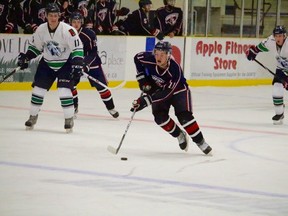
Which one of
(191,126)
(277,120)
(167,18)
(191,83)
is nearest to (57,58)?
(191,126)

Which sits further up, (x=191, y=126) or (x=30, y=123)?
(x=191, y=126)

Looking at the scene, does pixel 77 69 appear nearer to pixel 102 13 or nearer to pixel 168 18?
pixel 102 13

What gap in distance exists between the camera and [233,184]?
6.33m

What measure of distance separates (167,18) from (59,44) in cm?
581

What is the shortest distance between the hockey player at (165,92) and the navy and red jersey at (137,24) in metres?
6.51

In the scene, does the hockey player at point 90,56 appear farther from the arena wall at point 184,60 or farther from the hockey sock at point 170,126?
the arena wall at point 184,60

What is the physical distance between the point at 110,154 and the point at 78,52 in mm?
1519

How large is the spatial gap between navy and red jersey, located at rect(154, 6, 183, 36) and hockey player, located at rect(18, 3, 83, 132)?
5.65 meters

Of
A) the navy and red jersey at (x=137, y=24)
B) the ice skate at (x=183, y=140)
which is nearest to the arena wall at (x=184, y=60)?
the navy and red jersey at (x=137, y=24)

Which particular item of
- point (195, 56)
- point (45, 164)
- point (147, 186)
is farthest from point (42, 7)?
point (147, 186)

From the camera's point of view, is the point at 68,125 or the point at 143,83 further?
the point at 68,125

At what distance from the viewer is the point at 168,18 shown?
14406mm

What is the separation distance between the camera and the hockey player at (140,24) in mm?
14008

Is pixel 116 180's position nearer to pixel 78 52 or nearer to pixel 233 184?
pixel 233 184
